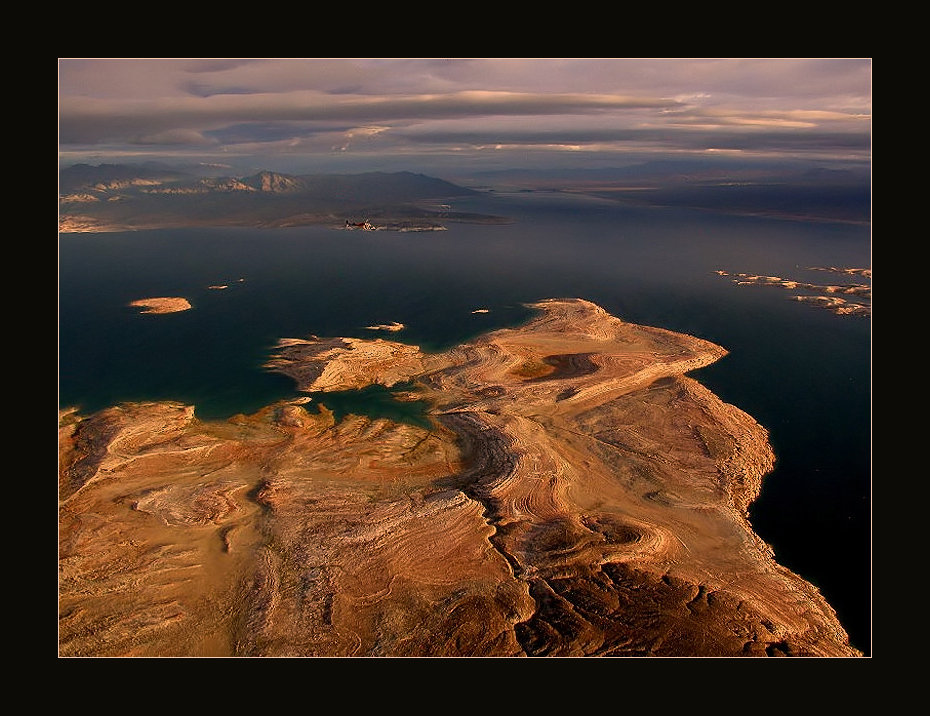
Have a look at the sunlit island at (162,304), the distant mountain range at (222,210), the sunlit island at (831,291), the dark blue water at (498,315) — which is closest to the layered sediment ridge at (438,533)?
the dark blue water at (498,315)

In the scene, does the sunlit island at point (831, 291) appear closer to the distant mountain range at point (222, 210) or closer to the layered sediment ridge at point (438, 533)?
the layered sediment ridge at point (438, 533)

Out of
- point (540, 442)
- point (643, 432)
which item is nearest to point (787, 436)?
point (643, 432)

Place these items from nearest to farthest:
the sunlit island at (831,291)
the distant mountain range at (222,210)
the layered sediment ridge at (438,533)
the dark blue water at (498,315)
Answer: the layered sediment ridge at (438,533), the dark blue water at (498,315), the sunlit island at (831,291), the distant mountain range at (222,210)

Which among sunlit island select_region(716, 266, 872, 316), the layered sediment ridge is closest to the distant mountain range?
sunlit island select_region(716, 266, 872, 316)

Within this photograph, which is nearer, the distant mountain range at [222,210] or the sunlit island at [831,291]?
the sunlit island at [831,291]

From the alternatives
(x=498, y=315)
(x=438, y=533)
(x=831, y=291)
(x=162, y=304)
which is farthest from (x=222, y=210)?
(x=438, y=533)

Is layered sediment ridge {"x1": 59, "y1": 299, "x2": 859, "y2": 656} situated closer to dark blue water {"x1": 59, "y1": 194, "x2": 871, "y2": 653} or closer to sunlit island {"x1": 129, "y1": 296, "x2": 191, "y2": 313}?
dark blue water {"x1": 59, "y1": 194, "x2": 871, "y2": 653}
